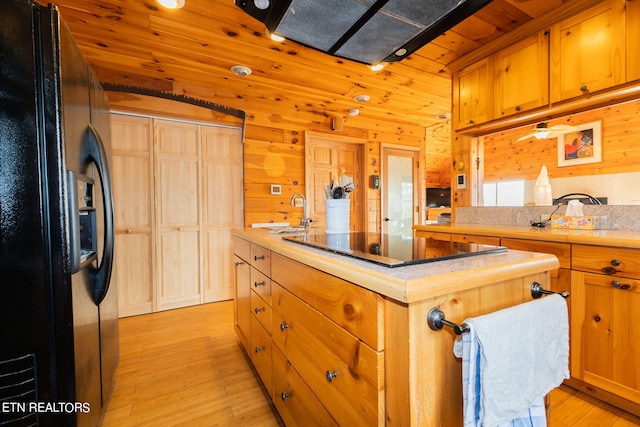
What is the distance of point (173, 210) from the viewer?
3.11 metres

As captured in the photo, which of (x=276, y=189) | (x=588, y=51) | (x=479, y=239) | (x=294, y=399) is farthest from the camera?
(x=276, y=189)

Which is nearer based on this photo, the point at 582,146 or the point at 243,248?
the point at 243,248

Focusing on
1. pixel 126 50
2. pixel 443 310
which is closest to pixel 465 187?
pixel 443 310

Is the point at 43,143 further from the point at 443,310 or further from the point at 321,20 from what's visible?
the point at 443,310

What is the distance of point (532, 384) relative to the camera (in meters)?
0.74

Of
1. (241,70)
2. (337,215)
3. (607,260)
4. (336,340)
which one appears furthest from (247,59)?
(607,260)

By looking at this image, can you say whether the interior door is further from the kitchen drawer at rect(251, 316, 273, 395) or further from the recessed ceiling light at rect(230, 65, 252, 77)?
the kitchen drawer at rect(251, 316, 273, 395)

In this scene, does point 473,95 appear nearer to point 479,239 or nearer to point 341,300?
point 479,239

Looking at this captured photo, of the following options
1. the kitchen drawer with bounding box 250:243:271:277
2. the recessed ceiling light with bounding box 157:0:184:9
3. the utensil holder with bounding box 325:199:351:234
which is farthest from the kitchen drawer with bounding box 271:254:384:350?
the recessed ceiling light with bounding box 157:0:184:9

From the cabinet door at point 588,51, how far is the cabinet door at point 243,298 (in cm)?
254

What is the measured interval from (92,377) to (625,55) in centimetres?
336

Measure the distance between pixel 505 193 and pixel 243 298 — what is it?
4.61 meters

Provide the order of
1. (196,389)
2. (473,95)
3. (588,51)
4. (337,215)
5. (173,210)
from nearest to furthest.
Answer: (337,215), (196,389), (588,51), (473,95), (173,210)

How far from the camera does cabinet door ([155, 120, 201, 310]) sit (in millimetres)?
3045
